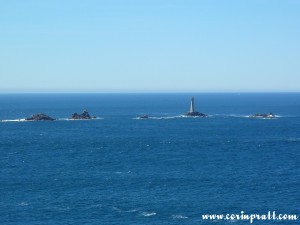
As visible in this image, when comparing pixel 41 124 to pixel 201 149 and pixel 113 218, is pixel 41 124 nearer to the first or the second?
pixel 201 149

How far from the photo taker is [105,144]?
457 ft

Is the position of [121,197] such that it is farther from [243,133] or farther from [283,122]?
[283,122]

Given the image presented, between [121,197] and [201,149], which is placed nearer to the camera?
[121,197]

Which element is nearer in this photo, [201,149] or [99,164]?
[99,164]

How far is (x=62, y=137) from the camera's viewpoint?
154250 millimetres

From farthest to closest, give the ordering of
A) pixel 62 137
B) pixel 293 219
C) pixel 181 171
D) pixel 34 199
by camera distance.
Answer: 1. pixel 62 137
2. pixel 181 171
3. pixel 34 199
4. pixel 293 219

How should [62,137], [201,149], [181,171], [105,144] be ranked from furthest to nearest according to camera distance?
[62,137] < [105,144] < [201,149] < [181,171]

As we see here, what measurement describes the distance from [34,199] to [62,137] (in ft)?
257

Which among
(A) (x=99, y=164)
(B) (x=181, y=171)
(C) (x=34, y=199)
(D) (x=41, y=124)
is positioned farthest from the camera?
(D) (x=41, y=124)

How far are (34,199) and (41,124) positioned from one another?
403ft

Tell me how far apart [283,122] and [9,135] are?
103610mm

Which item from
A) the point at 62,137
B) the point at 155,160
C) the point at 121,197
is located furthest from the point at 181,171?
the point at 62,137

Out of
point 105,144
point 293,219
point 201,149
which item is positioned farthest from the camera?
point 105,144

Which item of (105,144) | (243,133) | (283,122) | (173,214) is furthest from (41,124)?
(173,214)
